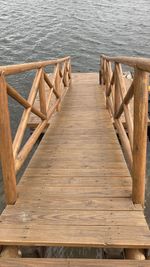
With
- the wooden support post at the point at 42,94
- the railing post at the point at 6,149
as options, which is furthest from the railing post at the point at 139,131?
the wooden support post at the point at 42,94

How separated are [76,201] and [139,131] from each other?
2.87 ft

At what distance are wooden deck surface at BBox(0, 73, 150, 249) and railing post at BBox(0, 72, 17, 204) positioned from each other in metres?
0.15

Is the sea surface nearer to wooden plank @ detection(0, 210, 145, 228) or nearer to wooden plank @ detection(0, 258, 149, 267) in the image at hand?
wooden plank @ detection(0, 210, 145, 228)

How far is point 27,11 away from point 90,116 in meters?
21.9

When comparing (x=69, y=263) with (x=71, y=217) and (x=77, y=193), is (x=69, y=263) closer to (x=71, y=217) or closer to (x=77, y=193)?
(x=71, y=217)

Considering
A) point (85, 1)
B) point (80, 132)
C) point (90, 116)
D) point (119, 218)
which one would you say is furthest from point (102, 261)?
point (85, 1)

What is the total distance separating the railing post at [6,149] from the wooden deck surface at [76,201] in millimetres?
154

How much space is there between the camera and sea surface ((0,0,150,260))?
16.9 meters

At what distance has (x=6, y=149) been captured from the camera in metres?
2.74

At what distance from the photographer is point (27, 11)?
25844mm

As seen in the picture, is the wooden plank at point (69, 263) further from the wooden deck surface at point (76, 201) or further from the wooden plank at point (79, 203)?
the wooden plank at point (79, 203)

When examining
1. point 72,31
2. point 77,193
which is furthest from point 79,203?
point 72,31

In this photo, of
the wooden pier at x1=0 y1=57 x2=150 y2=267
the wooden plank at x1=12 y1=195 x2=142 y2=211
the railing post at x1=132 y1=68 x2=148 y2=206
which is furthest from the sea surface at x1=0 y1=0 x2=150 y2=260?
the railing post at x1=132 y1=68 x2=148 y2=206

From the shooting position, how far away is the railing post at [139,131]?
2.58 metres
